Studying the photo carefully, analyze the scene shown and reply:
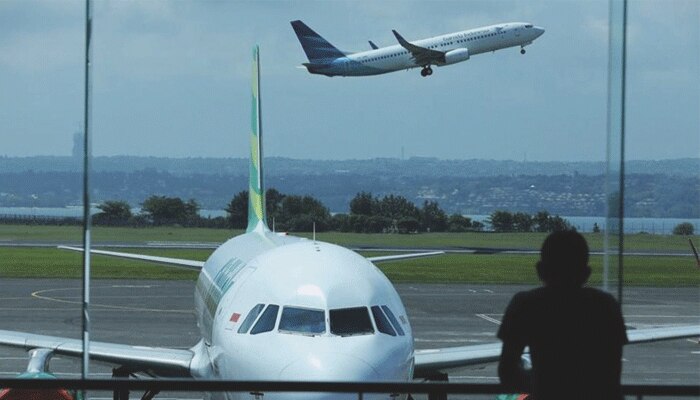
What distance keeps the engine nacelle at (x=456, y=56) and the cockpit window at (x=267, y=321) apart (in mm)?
95885

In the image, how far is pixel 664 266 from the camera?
213 feet

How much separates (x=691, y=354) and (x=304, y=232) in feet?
210

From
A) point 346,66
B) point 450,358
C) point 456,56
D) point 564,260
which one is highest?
point 456,56

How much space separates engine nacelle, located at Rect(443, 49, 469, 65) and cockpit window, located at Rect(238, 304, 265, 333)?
95.6 metres

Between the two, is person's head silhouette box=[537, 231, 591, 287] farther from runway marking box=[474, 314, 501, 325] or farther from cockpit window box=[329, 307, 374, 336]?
runway marking box=[474, 314, 501, 325]

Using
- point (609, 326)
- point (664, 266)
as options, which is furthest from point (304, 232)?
point (609, 326)

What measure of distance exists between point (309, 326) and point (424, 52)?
9706cm

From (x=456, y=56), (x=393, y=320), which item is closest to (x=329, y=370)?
(x=393, y=320)

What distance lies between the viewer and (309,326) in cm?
1282

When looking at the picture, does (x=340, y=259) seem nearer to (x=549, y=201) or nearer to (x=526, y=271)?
(x=526, y=271)

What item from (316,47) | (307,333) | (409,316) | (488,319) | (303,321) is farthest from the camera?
(316,47)

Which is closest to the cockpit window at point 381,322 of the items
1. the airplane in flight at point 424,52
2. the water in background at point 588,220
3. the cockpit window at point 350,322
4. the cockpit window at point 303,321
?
the cockpit window at point 350,322

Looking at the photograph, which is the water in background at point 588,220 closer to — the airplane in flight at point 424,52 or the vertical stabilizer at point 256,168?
the airplane in flight at point 424,52

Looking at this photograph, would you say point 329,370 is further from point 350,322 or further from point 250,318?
point 250,318
